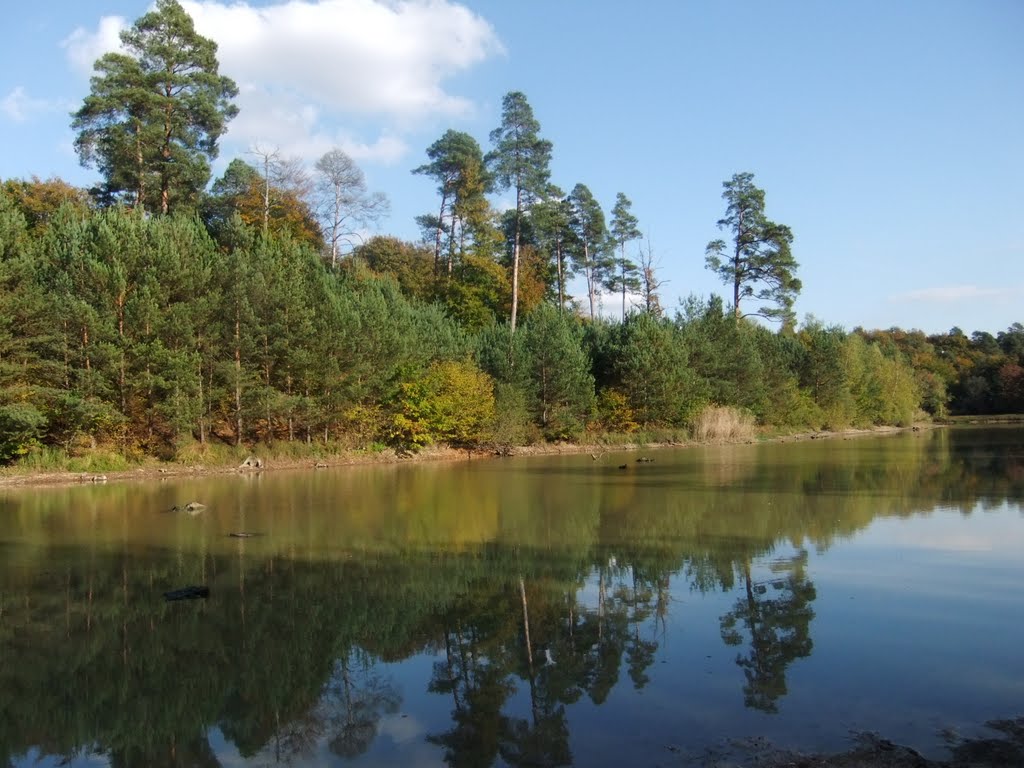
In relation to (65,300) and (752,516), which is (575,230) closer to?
(65,300)

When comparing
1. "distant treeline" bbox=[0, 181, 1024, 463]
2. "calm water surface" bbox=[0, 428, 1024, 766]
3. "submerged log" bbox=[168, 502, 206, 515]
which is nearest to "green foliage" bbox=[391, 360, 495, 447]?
"distant treeline" bbox=[0, 181, 1024, 463]

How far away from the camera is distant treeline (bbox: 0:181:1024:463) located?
25.6 m

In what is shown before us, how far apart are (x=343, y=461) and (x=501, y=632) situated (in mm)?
24836

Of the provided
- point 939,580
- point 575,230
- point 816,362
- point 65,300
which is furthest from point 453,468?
point 816,362

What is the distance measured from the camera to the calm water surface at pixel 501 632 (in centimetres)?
596

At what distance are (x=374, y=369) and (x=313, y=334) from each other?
3.43 meters

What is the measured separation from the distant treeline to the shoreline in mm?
824

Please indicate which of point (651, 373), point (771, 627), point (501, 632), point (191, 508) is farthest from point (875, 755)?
point (651, 373)

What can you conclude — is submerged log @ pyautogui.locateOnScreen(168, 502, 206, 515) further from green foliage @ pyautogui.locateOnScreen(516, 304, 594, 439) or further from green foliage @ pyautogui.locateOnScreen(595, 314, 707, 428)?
green foliage @ pyautogui.locateOnScreen(595, 314, 707, 428)

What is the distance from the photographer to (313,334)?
32.0m

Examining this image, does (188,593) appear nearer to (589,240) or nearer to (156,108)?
(156,108)

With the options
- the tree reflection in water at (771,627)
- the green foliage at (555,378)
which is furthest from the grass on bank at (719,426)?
the tree reflection in water at (771,627)

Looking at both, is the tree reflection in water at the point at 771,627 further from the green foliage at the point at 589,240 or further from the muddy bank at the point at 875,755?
the green foliage at the point at 589,240

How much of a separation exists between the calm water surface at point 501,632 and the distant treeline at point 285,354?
374 inches
